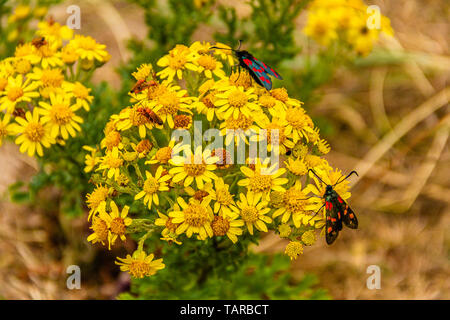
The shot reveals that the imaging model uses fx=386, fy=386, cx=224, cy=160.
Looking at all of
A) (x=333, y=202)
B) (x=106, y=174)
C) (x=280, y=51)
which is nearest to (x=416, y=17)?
(x=280, y=51)

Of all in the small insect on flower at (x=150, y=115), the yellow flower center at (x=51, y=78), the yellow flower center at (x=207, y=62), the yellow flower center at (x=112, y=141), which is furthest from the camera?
the yellow flower center at (x=51, y=78)

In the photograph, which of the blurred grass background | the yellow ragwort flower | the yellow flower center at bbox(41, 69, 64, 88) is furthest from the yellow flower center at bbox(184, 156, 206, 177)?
the blurred grass background

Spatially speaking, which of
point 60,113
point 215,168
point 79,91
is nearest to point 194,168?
point 215,168

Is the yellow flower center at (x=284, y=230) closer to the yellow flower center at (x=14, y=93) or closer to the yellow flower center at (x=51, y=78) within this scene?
the yellow flower center at (x=51, y=78)

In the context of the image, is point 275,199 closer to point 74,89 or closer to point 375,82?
point 74,89

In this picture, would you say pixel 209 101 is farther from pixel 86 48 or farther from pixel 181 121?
pixel 86 48

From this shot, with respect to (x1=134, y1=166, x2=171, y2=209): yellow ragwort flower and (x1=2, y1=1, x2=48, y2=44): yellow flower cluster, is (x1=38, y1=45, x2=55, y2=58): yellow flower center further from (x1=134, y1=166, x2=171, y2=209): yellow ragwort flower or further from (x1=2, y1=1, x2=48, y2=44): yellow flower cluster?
(x1=134, y1=166, x2=171, y2=209): yellow ragwort flower

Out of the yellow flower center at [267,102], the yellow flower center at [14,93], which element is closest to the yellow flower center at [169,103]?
the yellow flower center at [267,102]

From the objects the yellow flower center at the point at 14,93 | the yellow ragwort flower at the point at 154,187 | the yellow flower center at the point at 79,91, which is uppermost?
the yellow flower center at the point at 79,91
